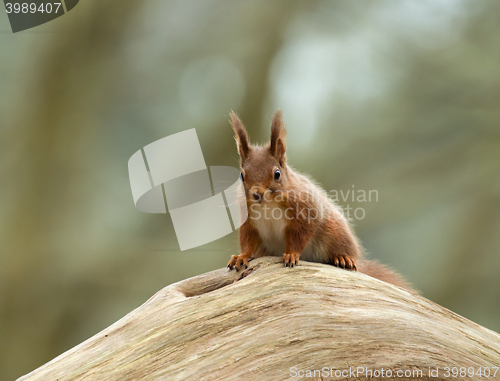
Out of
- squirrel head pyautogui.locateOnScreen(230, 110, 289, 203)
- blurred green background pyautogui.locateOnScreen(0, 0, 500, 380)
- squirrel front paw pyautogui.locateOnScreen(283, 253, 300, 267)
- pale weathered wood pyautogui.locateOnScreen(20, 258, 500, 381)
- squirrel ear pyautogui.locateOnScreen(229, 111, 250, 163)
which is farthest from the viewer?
blurred green background pyautogui.locateOnScreen(0, 0, 500, 380)

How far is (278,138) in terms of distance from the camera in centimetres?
180

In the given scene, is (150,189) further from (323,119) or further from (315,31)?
(315,31)

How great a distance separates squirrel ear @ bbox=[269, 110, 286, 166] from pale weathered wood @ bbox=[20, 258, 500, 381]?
54 centimetres

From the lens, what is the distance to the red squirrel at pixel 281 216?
1.69 m

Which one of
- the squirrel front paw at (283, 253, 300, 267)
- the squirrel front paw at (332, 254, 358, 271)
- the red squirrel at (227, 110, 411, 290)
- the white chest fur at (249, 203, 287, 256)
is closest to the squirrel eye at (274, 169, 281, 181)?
the red squirrel at (227, 110, 411, 290)

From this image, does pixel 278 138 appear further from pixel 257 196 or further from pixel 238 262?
pixel 238 262

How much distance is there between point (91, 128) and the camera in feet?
9.51

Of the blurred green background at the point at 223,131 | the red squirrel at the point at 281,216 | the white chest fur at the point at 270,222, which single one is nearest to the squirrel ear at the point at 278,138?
the red squirrel at the point at 281,216

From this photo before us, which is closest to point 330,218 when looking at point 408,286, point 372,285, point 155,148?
point 372,285

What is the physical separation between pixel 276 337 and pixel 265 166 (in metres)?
0.73

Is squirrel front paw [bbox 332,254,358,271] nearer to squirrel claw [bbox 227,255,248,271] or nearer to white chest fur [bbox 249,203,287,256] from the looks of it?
white chest fur [bbox 249,203,287,256]

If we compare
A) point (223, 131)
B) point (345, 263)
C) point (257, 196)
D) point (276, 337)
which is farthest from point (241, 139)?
point (223, 131)

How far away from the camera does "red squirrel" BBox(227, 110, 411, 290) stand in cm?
169

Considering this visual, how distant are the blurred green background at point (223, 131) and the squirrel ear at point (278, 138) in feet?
3.35
